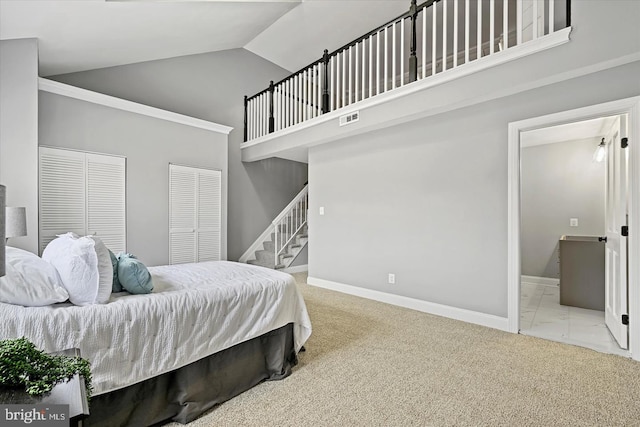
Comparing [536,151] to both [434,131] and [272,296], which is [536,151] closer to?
[434,131]

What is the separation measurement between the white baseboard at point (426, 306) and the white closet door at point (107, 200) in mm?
2920

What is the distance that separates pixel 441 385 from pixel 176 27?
15.6 ft

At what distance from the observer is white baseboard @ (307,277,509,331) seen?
318 centimetres

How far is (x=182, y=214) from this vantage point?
478 cm

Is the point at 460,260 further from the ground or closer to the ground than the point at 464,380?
further from the ground

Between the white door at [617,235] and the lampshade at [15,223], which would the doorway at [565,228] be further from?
the lampshade at [15,223]

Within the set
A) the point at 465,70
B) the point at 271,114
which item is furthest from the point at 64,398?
the point at 271,114

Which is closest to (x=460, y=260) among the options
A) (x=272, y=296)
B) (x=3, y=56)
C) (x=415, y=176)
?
(x=415, y=176)

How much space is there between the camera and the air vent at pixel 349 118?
3930mm

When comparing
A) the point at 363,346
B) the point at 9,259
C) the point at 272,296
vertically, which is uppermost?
the point at 9,259

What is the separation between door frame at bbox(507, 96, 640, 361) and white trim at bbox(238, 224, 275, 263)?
445 centimetres

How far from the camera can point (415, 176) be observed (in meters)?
3.84

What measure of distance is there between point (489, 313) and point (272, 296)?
2.35 meters

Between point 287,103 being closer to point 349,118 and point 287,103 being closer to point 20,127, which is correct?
point 349,118
